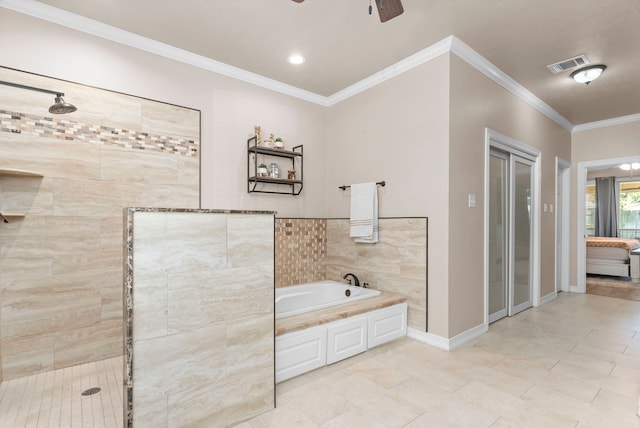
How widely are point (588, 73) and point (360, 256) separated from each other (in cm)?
298

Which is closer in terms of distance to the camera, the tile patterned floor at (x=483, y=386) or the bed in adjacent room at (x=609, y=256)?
the tile patterned floor at (x=483, y=386)

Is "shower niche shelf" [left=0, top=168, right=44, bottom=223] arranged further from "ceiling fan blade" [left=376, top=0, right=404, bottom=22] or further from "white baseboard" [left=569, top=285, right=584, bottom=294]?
"white baseboard" [left=569, top=285, right=584, bottom=294]

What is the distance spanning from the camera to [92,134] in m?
2.59

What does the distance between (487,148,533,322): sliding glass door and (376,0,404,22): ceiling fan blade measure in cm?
225

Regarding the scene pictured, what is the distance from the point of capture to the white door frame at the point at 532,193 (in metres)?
3.30

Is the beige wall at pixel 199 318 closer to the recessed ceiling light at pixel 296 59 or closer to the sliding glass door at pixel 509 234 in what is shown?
→ the recessed ceiling light at pixel 296 59

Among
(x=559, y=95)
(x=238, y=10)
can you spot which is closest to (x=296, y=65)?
(x=238, y=10)

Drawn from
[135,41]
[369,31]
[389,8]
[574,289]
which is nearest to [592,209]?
[574,289]

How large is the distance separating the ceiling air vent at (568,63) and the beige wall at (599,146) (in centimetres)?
249

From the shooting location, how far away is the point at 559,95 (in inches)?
158

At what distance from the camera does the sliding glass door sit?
11.6 feet

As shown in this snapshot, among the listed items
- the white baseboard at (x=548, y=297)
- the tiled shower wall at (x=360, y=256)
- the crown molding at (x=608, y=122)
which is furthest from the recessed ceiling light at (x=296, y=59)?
the crown molding at (x=608, y=122)

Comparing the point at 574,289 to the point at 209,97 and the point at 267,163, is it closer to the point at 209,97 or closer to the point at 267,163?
the point at 267,163

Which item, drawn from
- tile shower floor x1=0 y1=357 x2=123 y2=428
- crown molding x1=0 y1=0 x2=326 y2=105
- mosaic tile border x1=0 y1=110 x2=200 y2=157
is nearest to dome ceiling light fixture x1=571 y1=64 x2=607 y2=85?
crown molding x1=0 y1=0 x2=326 y2=105
